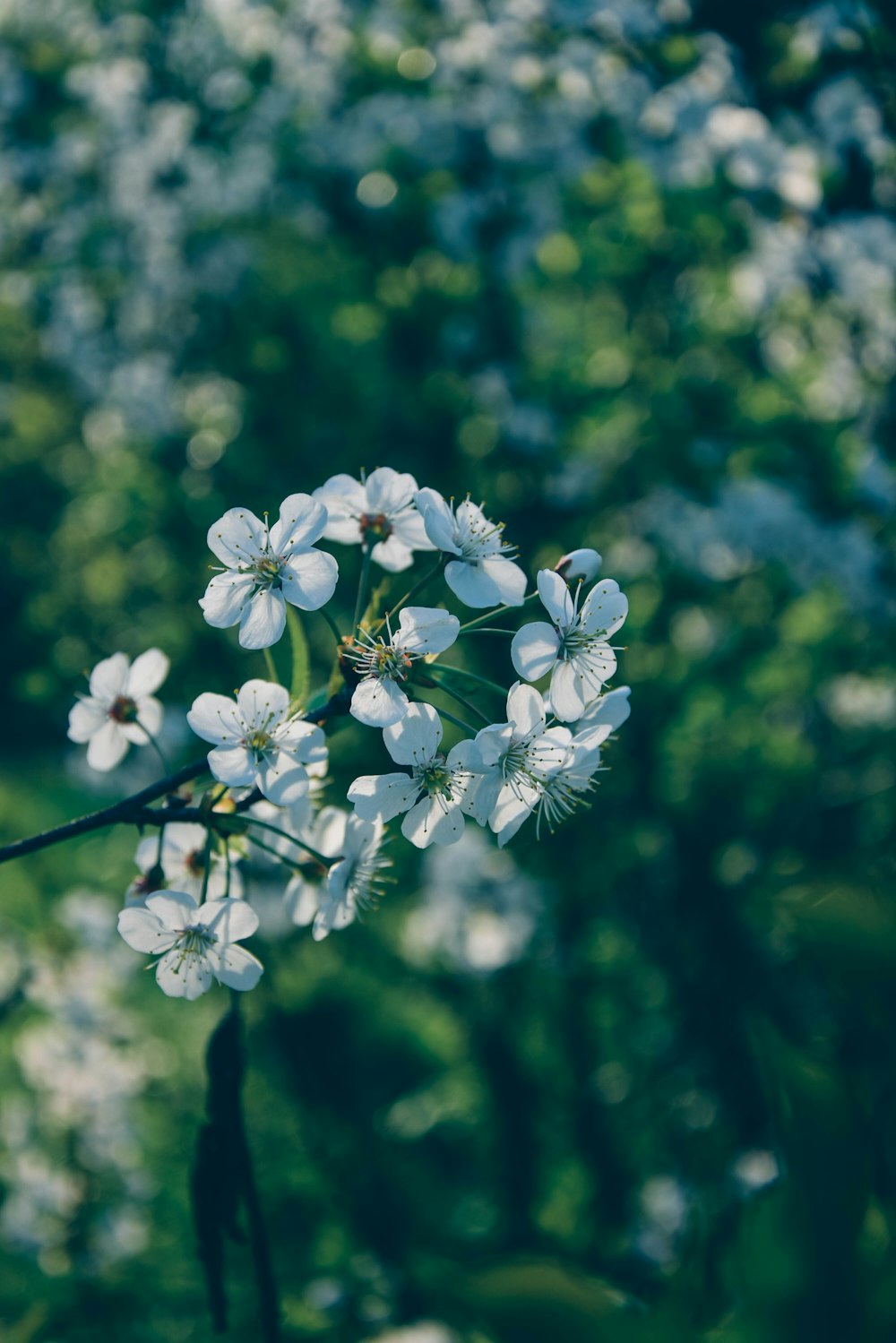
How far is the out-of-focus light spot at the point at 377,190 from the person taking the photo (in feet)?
11.2

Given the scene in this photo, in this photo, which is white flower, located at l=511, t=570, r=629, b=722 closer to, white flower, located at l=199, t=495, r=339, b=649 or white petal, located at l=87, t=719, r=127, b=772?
white flower, located at l=199, t=495, r=339, b=649

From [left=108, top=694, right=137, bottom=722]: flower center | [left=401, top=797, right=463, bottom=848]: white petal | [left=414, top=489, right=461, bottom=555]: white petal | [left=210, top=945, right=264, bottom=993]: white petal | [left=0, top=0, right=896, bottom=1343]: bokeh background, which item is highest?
[left=414, top=489, right=461, bottom=555]: white petal

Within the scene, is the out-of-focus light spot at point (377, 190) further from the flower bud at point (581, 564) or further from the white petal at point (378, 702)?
the white petal at point (378, 702)

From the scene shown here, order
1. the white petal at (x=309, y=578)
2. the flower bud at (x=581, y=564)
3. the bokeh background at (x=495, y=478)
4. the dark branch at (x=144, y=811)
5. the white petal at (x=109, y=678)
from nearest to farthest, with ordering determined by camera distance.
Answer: the dark branch at (x=144, y=811), the white petal at (x=309, y=578), the flower bud at (x=581, y=564), the white petal at (x=109, y=678), the bokeh background at (x=495, y=478)

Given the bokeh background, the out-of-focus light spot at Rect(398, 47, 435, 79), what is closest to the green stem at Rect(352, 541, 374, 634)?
the bokeh background

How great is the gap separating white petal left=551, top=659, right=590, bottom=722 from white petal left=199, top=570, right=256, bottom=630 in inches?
13.6

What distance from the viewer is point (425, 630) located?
0.98 metres

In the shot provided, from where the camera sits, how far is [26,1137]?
3.24 m

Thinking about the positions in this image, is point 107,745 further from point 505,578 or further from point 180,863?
point 505,578

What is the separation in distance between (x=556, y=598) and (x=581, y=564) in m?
0.12

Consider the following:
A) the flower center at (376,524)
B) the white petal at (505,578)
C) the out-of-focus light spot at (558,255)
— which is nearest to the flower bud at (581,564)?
the white petal at (505,578)

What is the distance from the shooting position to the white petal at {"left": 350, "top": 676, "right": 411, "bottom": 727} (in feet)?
3.05

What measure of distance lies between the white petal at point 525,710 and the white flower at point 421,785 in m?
0.05

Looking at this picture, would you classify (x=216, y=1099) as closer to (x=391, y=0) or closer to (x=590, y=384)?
(x=590, y=384)
